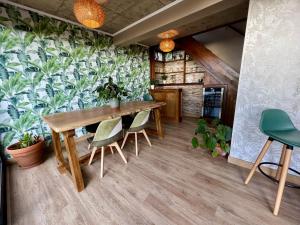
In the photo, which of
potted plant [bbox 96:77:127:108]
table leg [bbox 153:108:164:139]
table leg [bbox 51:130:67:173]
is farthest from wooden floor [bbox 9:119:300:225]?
potted plant [bbox 96:77:127:108]

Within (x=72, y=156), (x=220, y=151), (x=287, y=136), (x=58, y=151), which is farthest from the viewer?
(x=220, y=151)

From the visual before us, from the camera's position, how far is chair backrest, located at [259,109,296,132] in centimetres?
132

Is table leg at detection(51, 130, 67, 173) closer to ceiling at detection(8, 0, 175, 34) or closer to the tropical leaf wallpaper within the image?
the tropical leaf wallpaper

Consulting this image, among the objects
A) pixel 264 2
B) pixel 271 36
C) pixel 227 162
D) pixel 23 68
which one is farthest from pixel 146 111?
pixel 23 68

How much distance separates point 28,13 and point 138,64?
8.45ft

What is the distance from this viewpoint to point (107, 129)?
1591mm

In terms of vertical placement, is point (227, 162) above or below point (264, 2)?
below

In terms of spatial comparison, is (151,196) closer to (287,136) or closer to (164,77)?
(287,136)

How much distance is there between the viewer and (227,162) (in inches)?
76.8

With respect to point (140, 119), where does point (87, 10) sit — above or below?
above

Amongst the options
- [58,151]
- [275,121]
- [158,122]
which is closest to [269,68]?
[275,121]

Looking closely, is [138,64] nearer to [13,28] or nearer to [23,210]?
[13,28]

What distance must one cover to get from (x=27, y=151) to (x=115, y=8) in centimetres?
265

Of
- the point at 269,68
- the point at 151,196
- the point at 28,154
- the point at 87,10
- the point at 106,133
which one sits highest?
the point at 87,10
